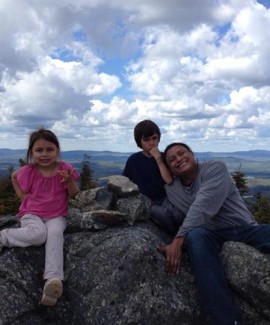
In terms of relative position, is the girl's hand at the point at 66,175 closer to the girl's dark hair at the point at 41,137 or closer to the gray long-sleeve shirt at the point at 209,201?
the girl's dark hair at the point at 41,137

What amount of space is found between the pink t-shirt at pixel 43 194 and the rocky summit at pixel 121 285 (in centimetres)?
73

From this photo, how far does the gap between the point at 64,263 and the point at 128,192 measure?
2263 mm

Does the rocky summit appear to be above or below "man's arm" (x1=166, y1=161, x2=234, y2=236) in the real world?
below

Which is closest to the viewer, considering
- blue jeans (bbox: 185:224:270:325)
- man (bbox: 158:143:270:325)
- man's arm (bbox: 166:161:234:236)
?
blue jeans (bbox: 185:224:270:325)

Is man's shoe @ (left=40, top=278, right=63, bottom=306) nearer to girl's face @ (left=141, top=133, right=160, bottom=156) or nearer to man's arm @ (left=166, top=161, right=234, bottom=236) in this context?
man's arm @ (left=166, top=161, right=234, bottom=236)

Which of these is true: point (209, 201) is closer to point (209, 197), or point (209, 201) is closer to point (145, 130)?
Answer: point (209, 197)

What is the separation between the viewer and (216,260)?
7402 millimetres

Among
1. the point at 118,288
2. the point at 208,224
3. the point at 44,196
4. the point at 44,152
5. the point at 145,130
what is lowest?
the point at 118,288

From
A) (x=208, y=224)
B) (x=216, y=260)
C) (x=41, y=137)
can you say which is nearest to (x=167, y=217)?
(x=208, y=224)

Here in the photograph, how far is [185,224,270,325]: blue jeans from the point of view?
6793 millimetres

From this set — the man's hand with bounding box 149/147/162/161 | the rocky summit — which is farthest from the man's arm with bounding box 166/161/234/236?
the man's hand with bounding box 149/147/162/161

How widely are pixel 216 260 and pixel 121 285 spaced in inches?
72.4

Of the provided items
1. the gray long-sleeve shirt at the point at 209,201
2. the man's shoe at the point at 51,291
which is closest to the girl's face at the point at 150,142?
the gray long-sleeve shirt at the point at 209,201

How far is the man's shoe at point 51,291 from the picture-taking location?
7020mm
